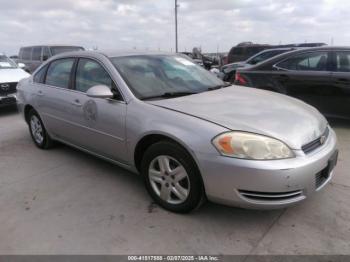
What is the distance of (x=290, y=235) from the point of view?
279 centimetres

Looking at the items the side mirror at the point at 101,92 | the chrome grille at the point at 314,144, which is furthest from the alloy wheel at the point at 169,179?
the chrome grille at the point at 314,144

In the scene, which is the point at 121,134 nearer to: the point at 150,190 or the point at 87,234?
the point at 150,190

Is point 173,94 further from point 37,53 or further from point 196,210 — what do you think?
point 37,53

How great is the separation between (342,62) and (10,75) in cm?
757

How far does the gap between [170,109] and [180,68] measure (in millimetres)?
1169

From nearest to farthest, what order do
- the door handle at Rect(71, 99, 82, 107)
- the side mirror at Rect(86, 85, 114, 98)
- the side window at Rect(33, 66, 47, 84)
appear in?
the side mirror at Rect(86, 85, 114, 98), the door handle at Rect(71, 99, 82, 107), the side window at Rect(33, 66, 47, 84)

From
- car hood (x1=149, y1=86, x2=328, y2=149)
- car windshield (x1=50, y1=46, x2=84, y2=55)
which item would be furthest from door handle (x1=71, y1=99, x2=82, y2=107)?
car windshield (x1=50, y1=46, x2=84, y2=55)

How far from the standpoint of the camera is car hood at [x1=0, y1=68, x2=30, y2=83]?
828cm

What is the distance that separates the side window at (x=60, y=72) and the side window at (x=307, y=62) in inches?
156

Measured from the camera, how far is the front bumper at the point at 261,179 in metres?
2.57

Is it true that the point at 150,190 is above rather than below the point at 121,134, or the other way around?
below

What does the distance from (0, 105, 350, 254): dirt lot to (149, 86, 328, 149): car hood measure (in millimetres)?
734

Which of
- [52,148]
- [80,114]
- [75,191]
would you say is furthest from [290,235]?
[52,148]

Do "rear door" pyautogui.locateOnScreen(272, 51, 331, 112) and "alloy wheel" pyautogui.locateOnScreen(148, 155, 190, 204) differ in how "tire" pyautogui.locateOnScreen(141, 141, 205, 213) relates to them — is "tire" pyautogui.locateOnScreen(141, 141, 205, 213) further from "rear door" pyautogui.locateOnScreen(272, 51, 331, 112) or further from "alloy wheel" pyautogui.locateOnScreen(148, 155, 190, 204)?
A: "rear door" pyautogui.locateOnScreen(272, 51, 331, 112)
